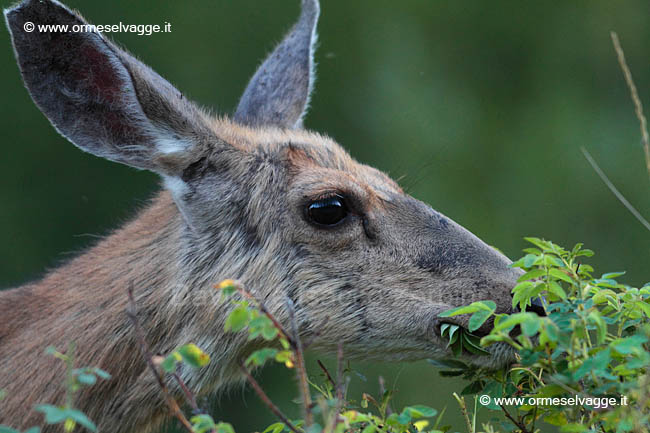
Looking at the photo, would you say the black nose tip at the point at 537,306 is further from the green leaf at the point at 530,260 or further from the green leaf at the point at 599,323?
the green leaf at the point at 599,323

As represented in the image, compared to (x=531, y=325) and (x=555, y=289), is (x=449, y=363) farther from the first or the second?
Answer: (x=531, y=325)

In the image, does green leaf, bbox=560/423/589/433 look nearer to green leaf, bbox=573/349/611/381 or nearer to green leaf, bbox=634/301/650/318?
green leaf, bbox=573/349/611/381

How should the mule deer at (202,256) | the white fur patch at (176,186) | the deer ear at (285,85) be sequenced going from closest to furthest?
1. the mule deer at (202,256)
2. the white fur patch at (176,186)
3. the deer ear at (285,85)

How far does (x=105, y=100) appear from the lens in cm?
498

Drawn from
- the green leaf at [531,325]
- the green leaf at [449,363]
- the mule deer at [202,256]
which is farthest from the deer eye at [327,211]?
the green leaf at [531,325]

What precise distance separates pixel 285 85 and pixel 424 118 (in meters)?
5.15

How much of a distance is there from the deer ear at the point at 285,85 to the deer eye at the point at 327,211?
1450mm

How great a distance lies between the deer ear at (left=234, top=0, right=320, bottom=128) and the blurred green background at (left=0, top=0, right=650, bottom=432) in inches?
155

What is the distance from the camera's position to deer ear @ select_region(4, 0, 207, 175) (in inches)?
188

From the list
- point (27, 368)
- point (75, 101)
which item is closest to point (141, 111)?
point (75, 101)

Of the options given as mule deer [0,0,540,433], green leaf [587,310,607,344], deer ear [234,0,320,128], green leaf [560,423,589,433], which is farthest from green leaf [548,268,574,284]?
deer ear [234,0,320,128]

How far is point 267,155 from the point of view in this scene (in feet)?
17.1

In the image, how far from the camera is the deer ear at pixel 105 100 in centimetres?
478

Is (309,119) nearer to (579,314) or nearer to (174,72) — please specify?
(174,72)
